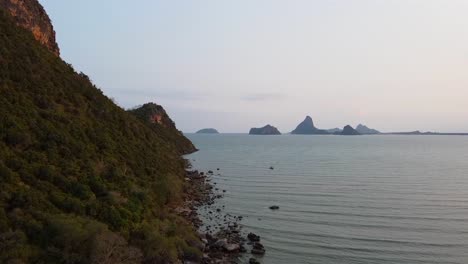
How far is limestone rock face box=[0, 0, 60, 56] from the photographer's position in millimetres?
51844

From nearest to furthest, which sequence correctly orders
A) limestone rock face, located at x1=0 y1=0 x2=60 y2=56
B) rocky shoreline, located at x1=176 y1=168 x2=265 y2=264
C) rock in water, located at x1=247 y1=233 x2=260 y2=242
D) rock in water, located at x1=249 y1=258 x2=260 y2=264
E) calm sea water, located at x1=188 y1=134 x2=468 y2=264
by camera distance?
rock in water, located at x1=249 y1=258 x2=260 y2=264 → rocky shoreline, located at x1=176 y1=168 x2=265 y2=264 → calm sea water, located at x1=188 y1=134 x2=468 y2=264 → rock in water, located at x1=247 y1=233 x2=260 y2=242 → limestone rock face, located at x1=0 y1=0 x2=60 y2=56

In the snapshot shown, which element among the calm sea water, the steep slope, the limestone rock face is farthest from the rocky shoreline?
the steep slope

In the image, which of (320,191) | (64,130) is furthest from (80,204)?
(320,191)

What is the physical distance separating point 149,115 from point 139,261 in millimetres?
109572

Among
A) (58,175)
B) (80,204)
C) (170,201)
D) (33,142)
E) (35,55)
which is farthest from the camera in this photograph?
(35,55)

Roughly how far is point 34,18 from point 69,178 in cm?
3753

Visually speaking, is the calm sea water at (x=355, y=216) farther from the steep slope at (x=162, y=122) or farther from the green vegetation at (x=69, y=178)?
the steep slope at (x=162, y=122)

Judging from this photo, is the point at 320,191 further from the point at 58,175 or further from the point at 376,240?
the point at 58,175

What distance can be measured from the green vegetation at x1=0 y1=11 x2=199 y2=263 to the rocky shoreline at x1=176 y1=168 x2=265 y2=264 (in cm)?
169

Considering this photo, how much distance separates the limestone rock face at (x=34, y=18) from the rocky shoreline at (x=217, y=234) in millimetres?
29774

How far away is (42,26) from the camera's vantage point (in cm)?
5700

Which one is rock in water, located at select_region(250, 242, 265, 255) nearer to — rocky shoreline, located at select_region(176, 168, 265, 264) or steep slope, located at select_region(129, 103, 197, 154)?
rocky shoreline, located at select_region(176, 168, 265, 264)

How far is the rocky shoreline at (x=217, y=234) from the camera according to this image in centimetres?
2872

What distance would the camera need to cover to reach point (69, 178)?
91.4ft
